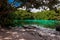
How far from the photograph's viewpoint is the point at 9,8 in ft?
18.7

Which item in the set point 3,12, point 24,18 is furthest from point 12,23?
point 24,18

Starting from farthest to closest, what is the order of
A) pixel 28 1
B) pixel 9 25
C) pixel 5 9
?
pixel 9 25 → pixel 5 9 → pixel 28 1

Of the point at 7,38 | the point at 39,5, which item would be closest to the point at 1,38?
the point at 7,38

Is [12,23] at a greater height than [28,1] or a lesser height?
lesser

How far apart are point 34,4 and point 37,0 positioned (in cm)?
19

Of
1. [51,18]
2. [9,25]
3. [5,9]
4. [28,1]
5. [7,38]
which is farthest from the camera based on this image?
[51,18]

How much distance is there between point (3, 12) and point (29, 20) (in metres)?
6.73

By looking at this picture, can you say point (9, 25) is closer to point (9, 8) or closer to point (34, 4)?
point (9, 8)

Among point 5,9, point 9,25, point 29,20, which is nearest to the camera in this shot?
point 5,9

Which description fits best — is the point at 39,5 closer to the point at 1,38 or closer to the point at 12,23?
the point at 12,23

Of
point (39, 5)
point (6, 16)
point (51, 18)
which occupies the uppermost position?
point (39, 5)

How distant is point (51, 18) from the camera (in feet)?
51.6

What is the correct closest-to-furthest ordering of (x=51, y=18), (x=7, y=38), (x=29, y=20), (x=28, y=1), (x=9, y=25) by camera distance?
(x=7, y=38) < (x=28, y=1) < (x=9, y=25) < (x=29, y=20) < (x=51, y=18)

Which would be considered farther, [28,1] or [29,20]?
[29,20]
